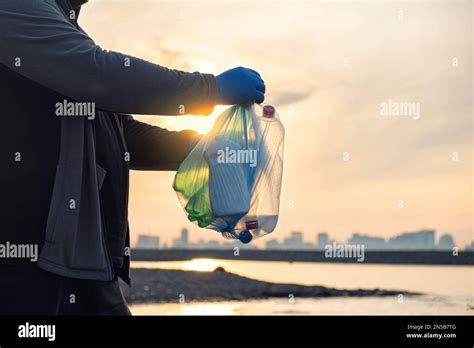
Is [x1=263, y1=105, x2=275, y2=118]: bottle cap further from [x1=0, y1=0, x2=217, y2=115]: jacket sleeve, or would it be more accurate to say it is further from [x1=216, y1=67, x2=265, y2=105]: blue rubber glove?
[x1=0, y1=0, x2=217, y2=115]: jacket sleeve

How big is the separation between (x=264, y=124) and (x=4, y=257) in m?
1.28

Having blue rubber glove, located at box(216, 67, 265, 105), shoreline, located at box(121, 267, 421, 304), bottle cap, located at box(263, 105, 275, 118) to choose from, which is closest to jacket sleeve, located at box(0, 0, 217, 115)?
blue rubber glove, located at box(216, 67, 265, 105)

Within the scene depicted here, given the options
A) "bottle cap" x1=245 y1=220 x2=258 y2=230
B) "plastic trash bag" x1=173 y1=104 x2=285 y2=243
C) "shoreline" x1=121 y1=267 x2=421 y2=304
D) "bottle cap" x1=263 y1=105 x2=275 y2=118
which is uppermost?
"bottle cap" x1=263 y1=105 x2=275 y2=118

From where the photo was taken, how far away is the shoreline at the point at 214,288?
32.1 metres

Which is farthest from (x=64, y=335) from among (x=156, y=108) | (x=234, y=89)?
(x=234, y=89)

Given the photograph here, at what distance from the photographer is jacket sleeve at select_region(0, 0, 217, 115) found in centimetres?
248

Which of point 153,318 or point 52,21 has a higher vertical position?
point 52,21

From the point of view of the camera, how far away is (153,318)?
2.98 meters

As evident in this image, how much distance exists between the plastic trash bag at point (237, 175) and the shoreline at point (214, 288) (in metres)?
25.7

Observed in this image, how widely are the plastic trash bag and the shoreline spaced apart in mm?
25743

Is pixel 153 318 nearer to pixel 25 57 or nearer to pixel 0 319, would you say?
pixel 0 319

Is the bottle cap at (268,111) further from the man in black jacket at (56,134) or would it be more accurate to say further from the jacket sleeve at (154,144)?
the man in black jacket at (56,134)

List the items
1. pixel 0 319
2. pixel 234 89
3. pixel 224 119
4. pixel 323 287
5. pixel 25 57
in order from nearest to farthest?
pixel 25 57
pixel 0 319
pixel 234 89
pixel 224 119
pixel 323 287

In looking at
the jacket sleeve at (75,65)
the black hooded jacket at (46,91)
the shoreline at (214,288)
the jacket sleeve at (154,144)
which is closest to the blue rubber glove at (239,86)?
the black hooded jacket at (46,91)
